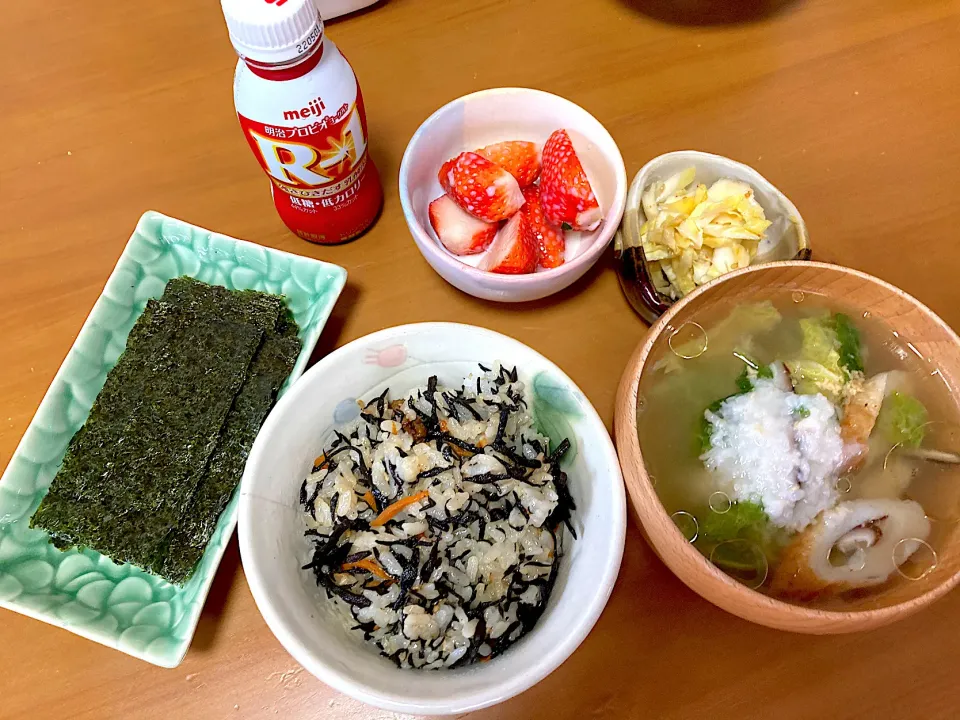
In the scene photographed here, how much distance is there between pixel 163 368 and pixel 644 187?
2.40ft

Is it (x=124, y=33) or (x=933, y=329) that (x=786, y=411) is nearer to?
(x=933, y=329)

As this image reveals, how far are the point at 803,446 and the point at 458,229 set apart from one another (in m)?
0.55

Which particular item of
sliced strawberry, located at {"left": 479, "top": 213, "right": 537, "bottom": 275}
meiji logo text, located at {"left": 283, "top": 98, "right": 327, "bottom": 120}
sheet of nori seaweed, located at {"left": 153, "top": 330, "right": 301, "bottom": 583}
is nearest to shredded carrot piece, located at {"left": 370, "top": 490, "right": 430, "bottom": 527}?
sheet of nori seaweed, located at {"left": 153, "top": 330, "right": 301, "bottom": 583}

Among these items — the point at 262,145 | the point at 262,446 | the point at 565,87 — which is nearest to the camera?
the point at 262,446

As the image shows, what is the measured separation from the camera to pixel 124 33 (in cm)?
117

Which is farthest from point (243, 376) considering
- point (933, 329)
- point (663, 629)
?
point (933, 329)

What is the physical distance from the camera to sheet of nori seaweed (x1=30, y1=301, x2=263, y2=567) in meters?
0.82

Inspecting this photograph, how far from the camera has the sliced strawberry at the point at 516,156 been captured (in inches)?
39.9

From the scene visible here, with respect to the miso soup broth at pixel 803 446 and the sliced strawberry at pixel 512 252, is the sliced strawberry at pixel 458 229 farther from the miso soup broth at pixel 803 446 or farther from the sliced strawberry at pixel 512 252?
the miso soup broth at pixel 803 446

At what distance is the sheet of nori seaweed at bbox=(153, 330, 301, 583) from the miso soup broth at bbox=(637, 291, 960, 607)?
1.62 feet

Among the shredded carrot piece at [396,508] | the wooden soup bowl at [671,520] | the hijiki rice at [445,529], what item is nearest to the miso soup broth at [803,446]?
the wooden soup bowl at [671,520]

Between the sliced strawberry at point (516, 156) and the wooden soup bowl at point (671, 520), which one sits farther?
the sliced strawberry at point (516, 156)

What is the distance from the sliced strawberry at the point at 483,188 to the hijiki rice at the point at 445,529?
0.32 metres

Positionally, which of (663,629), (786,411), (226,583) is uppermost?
(786,411)
